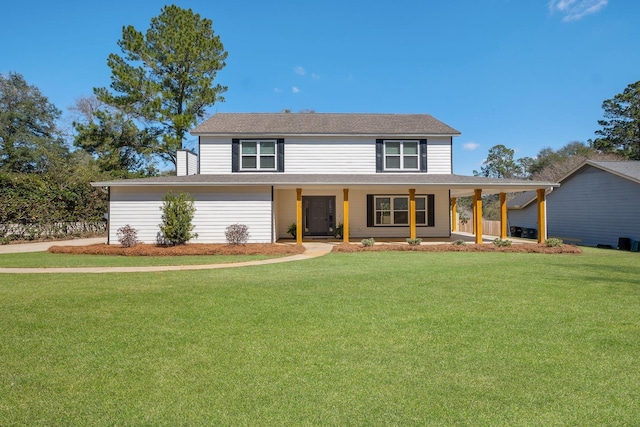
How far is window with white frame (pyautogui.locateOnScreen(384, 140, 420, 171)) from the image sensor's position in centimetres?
1806

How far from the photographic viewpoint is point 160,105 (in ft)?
84.4

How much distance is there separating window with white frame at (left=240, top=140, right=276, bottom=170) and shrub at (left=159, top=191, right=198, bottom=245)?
12.5ft

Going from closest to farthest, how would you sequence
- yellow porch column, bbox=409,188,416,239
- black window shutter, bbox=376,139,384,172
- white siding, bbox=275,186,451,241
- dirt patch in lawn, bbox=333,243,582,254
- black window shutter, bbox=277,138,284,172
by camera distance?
dirt patch in lawn, bbox=333,243,582,254
yellow porch column, bbox=409,188,416,239
black window shutter, bbox=277,138,284,172
black window shutter, bbox=376,139,384,172
white siding, bbox=275,186,451,241

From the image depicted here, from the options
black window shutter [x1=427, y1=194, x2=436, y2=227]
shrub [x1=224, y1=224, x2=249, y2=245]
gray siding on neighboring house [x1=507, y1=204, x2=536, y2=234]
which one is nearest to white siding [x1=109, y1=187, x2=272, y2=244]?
shrub [x1=224, y1=224, x2=249, y2=245]

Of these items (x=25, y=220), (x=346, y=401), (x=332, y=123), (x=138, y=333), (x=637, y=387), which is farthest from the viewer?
(x=332, y=123)

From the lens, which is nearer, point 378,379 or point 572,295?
point 378,379

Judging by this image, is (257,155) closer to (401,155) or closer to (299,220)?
(299,220)

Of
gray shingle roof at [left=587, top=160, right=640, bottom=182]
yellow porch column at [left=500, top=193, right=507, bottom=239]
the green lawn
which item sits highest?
gray shingle roof at [left=587, top=160, right=640, bottom=182]

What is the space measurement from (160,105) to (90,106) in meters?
13.0

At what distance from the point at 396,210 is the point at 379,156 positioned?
10.4 ft

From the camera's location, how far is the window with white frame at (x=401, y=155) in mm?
18062

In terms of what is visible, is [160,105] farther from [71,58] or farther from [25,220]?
[25,220]

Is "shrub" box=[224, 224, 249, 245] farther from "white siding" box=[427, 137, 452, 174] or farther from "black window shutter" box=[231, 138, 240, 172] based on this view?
"white siding" box=[427, 137, 452, 174]

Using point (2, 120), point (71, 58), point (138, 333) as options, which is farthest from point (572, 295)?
point (2, 120)
